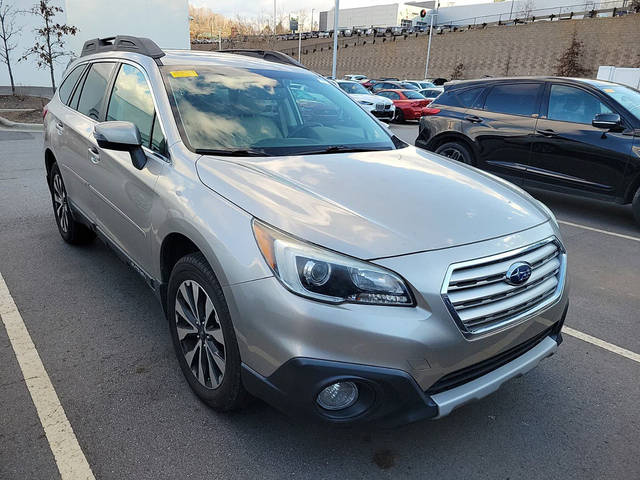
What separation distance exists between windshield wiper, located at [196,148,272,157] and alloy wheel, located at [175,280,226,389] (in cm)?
70

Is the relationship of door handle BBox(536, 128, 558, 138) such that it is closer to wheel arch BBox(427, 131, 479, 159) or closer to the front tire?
wheel arch BBox(427, 131, 479, 159)

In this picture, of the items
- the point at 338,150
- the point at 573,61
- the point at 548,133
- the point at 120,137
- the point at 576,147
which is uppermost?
the point at 120,137

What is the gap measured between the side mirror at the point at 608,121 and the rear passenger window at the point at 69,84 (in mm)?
5627

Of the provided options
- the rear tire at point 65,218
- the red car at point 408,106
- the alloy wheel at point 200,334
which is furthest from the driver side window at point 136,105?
the red car at point 408,106

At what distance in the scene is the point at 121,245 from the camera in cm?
320

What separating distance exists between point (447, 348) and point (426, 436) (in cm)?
74

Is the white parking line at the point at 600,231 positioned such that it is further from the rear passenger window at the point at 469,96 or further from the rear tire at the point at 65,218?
the rear tire at the point at 65,218

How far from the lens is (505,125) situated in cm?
685

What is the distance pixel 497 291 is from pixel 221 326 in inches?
46.8

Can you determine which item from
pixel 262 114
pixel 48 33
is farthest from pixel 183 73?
pixel 48 33

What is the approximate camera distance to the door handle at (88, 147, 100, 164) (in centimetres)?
335

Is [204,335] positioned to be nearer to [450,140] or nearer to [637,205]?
[637,205]

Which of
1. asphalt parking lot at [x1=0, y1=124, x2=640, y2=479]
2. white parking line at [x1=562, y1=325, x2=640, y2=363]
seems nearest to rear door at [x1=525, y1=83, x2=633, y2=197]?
asphalt parking lot at [x1=0, y1=124, x2=640, y2=479]

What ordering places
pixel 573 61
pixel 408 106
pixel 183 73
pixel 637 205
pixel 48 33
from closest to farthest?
pixel 183 73 → pixel 637 205 → pixel 48 33 → pixel 408 106 → pixel 573 61
